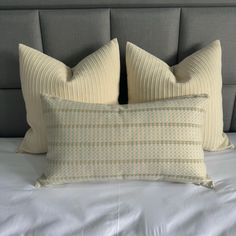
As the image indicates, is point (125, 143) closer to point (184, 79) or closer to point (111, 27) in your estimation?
point (184, 79)

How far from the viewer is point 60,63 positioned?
121 centimetres

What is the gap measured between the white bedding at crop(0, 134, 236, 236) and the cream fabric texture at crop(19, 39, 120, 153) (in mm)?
235

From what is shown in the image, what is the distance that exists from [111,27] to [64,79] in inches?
11.5

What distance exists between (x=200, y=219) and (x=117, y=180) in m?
0.30

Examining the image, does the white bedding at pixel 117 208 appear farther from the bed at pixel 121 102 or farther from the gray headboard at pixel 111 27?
the gray headboard at pixel 111 27

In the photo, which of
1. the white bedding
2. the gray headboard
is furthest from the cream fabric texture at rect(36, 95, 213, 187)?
the gray headboard

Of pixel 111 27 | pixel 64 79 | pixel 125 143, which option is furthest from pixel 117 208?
pixel 111 27

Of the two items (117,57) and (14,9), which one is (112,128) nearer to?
(117,57)

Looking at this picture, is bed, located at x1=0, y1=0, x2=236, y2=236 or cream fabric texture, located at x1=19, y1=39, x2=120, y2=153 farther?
cream fabric texture, located at x1=19, y1=39, x2=120, y2=153

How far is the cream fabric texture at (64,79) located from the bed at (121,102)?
0.29 feet

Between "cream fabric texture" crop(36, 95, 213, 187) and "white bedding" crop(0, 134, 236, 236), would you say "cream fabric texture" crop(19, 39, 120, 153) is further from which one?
"white bedding" crop(0, 134, 236, 236)

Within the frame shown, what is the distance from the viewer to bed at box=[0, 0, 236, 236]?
936mm

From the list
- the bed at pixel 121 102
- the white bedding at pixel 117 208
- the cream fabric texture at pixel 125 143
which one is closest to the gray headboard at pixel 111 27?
the bed at pixel 121 102

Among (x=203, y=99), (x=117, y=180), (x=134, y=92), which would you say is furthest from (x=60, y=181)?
(x=203, y=99)
